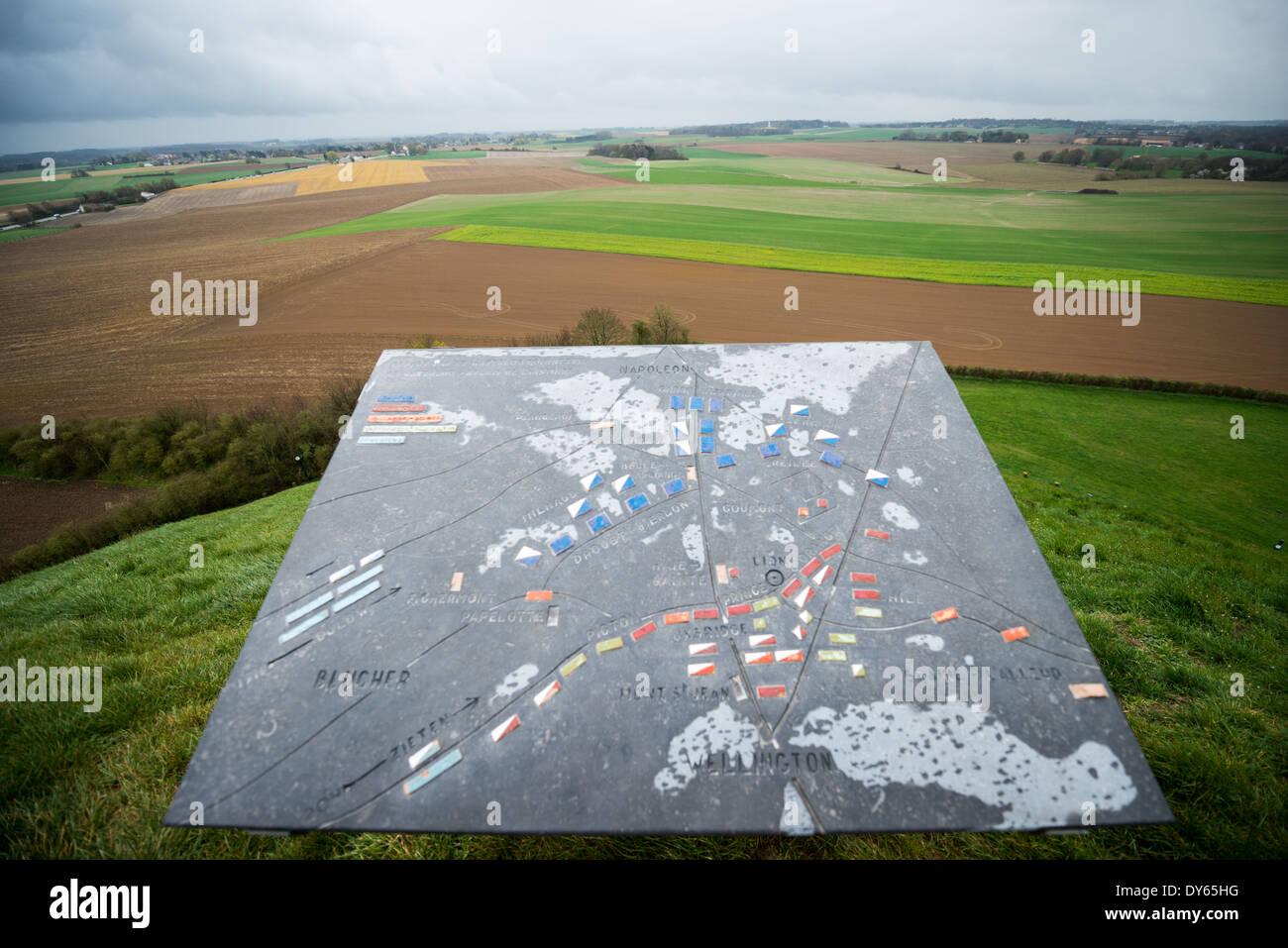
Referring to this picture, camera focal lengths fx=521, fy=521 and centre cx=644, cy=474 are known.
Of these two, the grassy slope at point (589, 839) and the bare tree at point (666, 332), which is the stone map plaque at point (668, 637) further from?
the bare tree at point (666, 332)

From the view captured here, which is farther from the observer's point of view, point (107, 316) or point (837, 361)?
point (107, 316)

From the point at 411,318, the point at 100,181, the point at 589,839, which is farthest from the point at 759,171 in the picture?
the point at 589,839

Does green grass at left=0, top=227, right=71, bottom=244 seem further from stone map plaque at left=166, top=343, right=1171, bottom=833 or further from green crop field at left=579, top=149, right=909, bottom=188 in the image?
stone map plaque at left=166, top=343, right=1171, bottom=833

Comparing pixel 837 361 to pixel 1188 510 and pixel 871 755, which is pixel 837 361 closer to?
pixel 871 755

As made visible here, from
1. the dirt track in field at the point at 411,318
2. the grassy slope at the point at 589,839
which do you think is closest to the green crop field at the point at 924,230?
the dirt track in field at the point at 411,318

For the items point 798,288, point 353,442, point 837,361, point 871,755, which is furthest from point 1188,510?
point 798,288

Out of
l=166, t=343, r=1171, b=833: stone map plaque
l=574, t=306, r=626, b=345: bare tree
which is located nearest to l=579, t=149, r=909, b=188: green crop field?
l=574, t=306, r=626, b=345: bare tree
